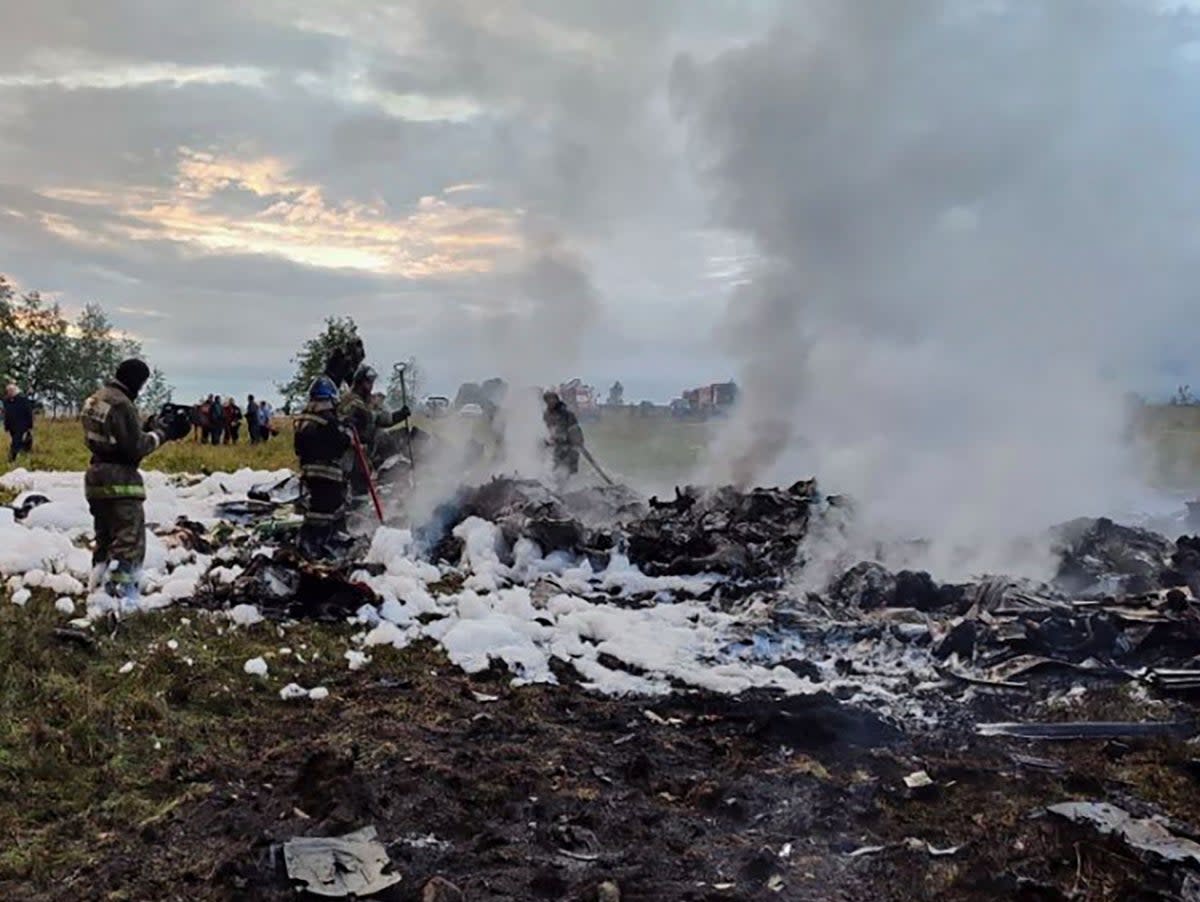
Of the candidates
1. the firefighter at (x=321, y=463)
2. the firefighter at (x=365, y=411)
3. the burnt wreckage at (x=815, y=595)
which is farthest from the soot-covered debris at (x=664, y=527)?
the firefighter at (x=321, y=463)

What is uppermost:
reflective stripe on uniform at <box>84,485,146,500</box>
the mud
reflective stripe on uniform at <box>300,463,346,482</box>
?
reflective stripe on uniform at <box>300,463,346,482</box>

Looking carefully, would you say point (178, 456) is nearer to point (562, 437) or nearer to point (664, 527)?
point (562, 437)

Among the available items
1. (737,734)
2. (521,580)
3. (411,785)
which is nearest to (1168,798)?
(737,734)

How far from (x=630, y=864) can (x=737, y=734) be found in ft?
6.85

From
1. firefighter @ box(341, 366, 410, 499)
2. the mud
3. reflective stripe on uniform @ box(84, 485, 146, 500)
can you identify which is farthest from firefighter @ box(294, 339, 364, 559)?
the mud

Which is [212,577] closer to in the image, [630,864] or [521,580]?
[521,580]

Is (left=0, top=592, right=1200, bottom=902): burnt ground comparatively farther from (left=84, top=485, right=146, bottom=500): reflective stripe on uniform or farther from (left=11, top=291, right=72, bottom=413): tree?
(left=11, top=291, right=72, bottom=413): tree

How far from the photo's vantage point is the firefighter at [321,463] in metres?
10.3

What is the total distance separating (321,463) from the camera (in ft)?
34.3

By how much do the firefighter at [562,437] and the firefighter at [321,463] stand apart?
553cm

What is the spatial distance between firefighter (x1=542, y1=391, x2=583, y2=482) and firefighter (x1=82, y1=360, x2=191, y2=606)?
855 centimetres

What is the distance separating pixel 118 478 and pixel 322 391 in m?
2.97

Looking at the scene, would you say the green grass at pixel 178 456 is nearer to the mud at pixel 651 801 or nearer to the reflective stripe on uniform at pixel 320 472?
the reflective stripe on uniform at pixel 320 472

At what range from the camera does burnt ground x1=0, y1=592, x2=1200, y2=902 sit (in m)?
4.12
